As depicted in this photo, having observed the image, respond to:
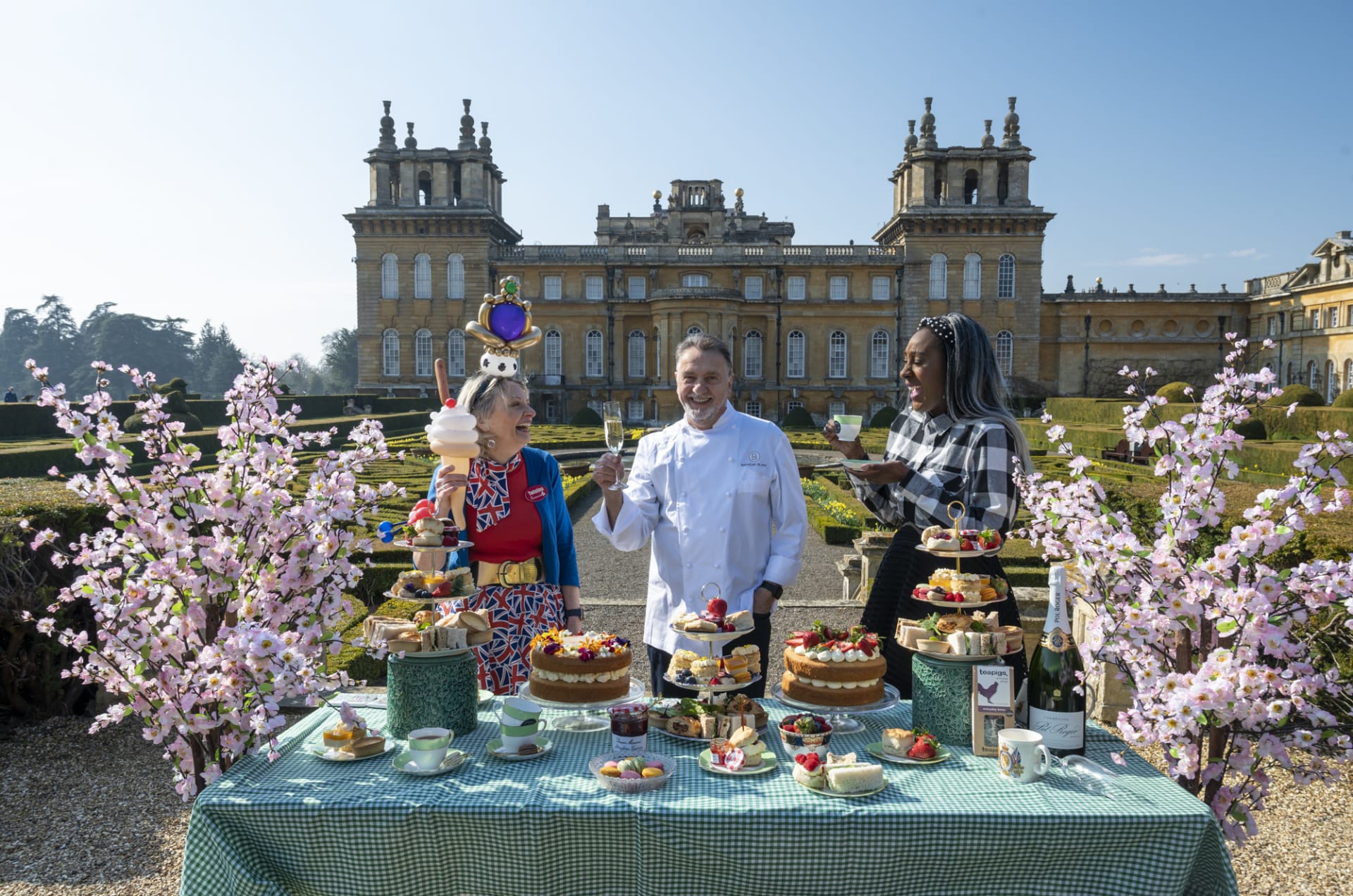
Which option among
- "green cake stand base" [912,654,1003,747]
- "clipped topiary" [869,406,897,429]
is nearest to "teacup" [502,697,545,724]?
"green cake stand base" [912,654,1003,747]

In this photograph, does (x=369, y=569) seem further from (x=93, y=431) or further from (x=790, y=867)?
(x=790, y=867)

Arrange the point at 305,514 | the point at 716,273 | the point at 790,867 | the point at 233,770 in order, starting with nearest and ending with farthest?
1. the point at 790,867
2. the point at 233,770
3. the point at 305,514
4. the point at 716,273

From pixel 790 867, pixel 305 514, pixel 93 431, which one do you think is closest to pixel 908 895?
pixel 790 867

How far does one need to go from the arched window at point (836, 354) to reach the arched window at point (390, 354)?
17214 millimetres

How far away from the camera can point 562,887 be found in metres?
2.08

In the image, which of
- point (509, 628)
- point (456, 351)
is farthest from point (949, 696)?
point (456, 351)

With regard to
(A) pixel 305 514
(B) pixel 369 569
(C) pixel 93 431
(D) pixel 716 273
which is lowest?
(B) pixel 369 569

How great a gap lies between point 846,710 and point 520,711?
871mm

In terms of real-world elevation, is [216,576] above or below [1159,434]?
below

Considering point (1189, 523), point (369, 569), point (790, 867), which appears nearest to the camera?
point (790, 867)

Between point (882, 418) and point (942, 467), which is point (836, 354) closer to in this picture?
point (882, 418)

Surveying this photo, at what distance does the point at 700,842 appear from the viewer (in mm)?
2012

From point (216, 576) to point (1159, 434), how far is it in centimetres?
257

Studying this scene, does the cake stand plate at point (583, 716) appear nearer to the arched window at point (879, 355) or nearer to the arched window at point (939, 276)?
the arched window at point (879, 355)
